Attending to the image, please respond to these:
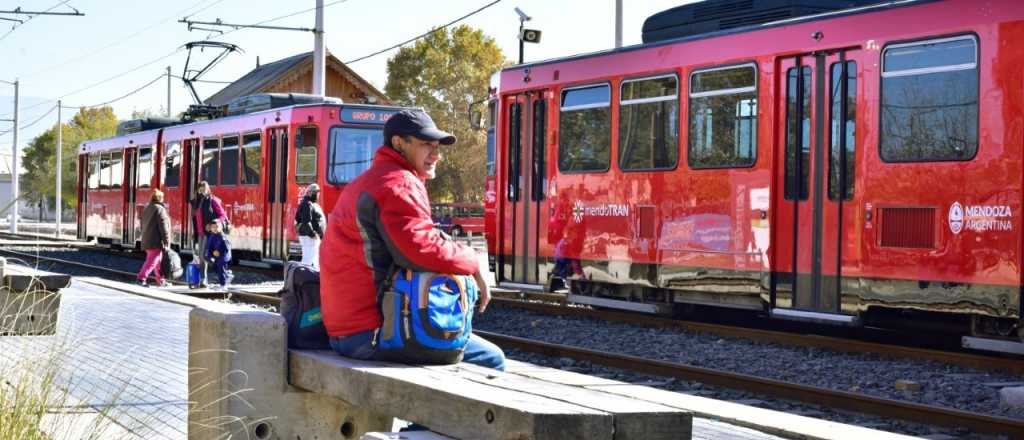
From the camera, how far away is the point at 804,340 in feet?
43.7

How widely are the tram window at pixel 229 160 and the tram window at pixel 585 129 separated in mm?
12313

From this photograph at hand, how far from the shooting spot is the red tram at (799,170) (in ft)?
38.5

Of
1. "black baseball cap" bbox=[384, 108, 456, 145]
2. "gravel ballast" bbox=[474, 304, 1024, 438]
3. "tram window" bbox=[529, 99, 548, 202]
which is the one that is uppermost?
"tram window" bbox=[529, 99, 548, 202]

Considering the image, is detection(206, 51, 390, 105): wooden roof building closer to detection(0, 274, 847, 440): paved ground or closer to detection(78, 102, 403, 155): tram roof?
detection(78, 102, 403, 155): tram roof

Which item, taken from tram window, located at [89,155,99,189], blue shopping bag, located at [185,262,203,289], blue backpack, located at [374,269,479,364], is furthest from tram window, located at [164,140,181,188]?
blue backpack, located at [374,269,479,364]

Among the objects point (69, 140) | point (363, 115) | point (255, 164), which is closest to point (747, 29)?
point (363, 115)

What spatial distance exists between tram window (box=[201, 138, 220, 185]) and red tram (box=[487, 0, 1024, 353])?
1284cm

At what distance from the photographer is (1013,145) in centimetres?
1148

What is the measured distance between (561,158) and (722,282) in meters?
3.40

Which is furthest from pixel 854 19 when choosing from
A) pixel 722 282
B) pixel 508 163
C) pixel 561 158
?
pixel 508 163

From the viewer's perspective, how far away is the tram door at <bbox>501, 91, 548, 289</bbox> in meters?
17.5

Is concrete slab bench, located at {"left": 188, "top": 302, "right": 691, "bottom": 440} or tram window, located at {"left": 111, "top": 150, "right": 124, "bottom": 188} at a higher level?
tram window, located at {"left": 111, "top": 150, "right": 124, "bottom": 188}

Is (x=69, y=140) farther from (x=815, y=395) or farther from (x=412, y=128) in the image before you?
(x=412, y=128)

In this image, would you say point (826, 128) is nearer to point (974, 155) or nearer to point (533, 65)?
point (974, 155)
